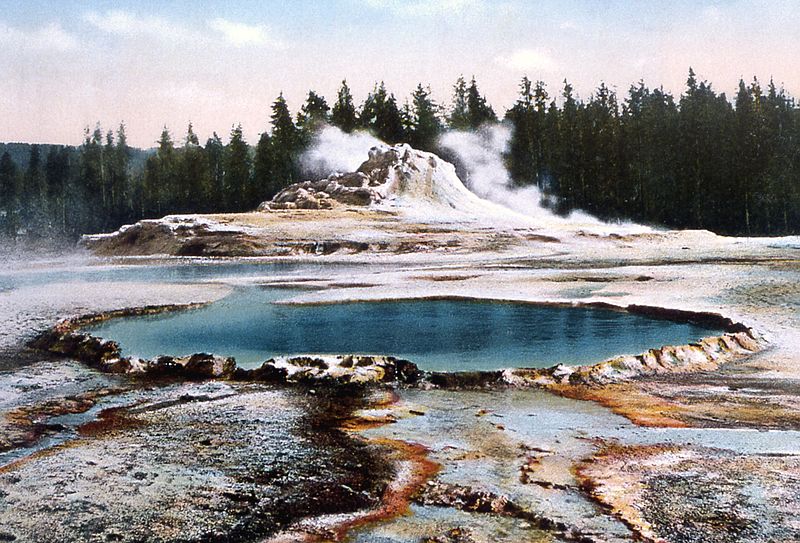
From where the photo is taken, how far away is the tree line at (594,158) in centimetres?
5800

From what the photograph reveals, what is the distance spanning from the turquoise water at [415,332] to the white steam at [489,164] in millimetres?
43812

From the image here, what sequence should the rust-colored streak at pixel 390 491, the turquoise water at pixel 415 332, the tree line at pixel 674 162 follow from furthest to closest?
the tree line at pixel 674 162
the turquoise water at pixel 415 332
the rust-colored streak at pixel 390 491

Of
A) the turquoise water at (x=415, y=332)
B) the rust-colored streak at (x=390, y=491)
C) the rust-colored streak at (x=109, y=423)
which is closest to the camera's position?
the rust-colored streak at (x=390, y=491)

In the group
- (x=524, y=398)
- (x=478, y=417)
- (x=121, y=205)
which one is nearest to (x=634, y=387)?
(x=524, y=398)

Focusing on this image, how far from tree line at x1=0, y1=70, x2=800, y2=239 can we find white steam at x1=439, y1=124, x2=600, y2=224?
927 millimetres

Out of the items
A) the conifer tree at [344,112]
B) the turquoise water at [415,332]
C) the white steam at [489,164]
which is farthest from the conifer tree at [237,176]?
the turquoise water at [415,332]

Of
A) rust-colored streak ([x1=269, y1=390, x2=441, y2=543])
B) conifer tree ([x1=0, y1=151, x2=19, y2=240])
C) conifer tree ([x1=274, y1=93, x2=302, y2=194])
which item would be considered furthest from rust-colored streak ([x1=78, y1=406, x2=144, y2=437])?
conifer tree ([x1=0, y1=151, x2=19, y2=240])

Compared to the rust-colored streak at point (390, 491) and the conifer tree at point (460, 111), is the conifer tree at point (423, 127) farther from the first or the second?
the rust-colored streak at point (390, 491)

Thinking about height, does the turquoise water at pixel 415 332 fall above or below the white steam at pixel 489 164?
below

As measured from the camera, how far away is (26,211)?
290ft

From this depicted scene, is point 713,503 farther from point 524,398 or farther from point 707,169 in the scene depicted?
point 707,169

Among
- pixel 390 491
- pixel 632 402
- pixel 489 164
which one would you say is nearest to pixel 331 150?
pixel 489 164

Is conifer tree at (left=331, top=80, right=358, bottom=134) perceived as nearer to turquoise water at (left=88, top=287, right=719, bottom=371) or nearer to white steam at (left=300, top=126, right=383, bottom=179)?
white steam at (left=300, top=126, right=383, bottom=179)

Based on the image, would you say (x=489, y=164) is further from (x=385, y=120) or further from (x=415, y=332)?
(x=415, y=332)
